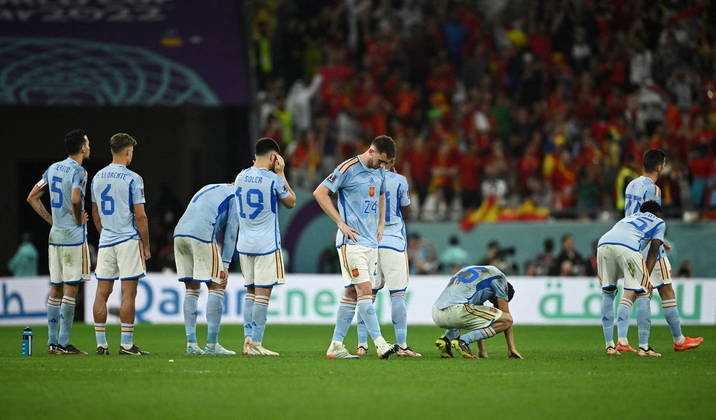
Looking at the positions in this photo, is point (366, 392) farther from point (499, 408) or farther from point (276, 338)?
point (276, 338)

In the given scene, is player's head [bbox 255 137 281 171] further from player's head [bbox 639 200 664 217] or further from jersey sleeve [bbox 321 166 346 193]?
player's head [bbox 639 200 664 217]

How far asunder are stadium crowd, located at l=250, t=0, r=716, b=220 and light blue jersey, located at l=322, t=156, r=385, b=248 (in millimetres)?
9551

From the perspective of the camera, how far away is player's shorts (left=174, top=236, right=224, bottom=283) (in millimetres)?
13773

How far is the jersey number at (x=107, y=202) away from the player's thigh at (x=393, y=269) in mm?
3072

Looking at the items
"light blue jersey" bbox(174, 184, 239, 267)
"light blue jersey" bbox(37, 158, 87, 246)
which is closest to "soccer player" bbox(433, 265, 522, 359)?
"light blue jersey" bbox(174, 184, 239, 267)

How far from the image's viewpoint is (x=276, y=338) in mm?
18188

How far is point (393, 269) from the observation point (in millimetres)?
13742

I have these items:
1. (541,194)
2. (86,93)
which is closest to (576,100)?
(541,194)

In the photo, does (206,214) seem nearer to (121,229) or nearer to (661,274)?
(121,229)

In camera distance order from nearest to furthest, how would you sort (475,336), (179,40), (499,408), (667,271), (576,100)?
(499,408), (475,336), (667,271), (179,40), (576,100)

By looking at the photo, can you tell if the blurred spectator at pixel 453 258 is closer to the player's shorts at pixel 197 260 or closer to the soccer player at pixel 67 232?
the player's shorts at pixel 197 260

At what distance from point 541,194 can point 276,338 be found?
8.32 meters

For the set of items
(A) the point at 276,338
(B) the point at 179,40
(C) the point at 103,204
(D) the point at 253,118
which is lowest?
(A) the point at 276,338

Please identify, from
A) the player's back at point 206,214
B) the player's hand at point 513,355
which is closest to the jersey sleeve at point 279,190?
the player's back at point 206,214
